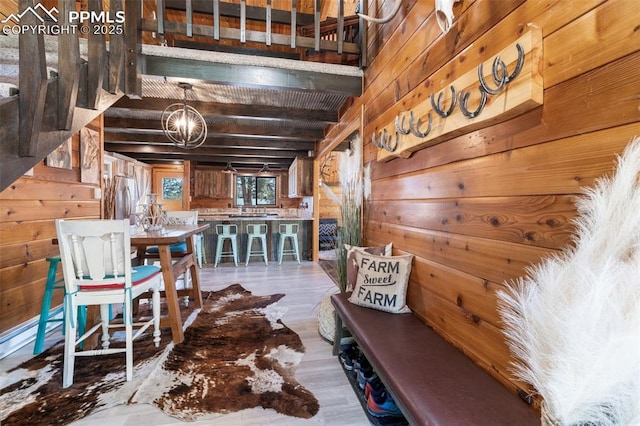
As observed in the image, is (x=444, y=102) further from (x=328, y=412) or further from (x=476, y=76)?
(x=328, y=412)

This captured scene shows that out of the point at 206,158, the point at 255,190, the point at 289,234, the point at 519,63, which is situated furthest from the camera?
the point at 255,190

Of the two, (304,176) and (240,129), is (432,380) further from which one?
(304,176)

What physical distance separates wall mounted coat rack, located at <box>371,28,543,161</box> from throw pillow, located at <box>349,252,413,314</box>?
29.4 inches

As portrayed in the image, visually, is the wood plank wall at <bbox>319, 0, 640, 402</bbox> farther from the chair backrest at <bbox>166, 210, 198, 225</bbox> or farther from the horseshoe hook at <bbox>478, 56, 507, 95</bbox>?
the chair backrest at <bbox>166, 210, 198, 225</bbox>

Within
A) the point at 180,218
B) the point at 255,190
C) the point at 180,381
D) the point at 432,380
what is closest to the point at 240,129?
the point at 180,218

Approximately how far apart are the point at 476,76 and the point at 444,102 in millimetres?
221

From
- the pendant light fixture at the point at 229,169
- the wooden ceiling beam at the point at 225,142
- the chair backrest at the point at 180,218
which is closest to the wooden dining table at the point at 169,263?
the chair backrest at the point at 180,218

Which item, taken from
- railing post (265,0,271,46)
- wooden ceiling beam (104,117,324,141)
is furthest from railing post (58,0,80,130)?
wooden ceiling beam (104,117,324,141)

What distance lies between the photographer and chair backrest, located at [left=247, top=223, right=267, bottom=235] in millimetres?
5324

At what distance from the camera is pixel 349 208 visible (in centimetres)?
245

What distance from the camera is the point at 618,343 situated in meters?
0.52

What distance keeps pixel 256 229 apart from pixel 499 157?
4.70 meters

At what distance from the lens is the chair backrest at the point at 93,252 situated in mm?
1692

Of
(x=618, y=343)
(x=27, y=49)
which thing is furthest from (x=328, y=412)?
(x=27, y=49)
